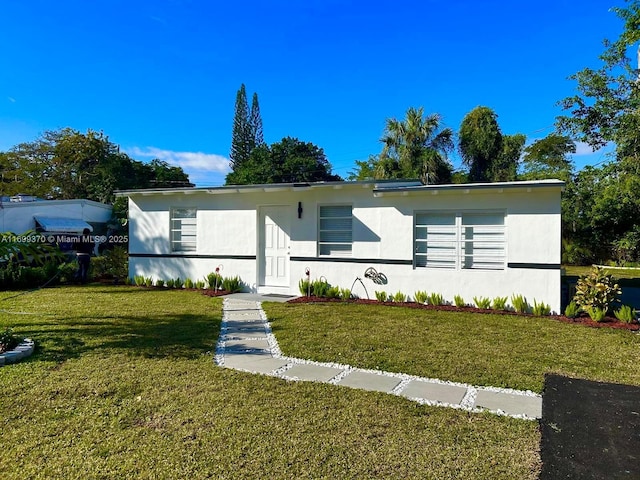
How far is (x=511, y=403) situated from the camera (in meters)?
3.69

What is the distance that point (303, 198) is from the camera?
1038cm

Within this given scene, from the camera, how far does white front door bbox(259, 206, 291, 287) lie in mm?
10750

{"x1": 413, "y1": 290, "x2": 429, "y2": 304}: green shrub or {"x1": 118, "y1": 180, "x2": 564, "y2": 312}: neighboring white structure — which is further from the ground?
{"x1": 118, "y1": 180, "x2": 564, "y2": 312}: neighboring white structure

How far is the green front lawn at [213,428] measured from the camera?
103 inches

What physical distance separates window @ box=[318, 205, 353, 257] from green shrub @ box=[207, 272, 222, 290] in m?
2.92

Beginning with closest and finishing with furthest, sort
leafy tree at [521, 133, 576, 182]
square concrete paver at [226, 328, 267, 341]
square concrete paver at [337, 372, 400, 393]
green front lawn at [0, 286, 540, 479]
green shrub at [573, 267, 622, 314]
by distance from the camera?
green front lawn at [0, 286, 540, 479]
square concrete paver at [337, 372, 400, 393]
square concrete paver at [226, 328, 267, 341]
green shrub at [573, 267, 622, 314]
leafy tree at [521, 133, 576, 182]

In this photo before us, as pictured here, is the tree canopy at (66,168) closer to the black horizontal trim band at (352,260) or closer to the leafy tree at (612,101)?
the black horizontal trim band at (352,260)

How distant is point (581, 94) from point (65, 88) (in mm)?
22106

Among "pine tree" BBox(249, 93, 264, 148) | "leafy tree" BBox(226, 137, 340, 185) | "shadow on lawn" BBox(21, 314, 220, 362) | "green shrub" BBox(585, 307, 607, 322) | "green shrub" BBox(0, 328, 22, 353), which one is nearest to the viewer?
"green shrub" BBox(0, 328, 22, 353)

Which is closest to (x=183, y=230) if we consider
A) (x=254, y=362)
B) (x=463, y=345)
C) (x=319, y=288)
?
(x=319, y=288)

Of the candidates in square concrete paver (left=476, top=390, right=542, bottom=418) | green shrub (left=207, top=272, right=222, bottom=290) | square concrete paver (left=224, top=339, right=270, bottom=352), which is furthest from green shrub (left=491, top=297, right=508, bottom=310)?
green shrub (left=207, top=272, right=222, bottom=290)

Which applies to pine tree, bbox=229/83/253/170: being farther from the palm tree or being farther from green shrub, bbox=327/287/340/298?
green shrub, bbox=327/287/340/298

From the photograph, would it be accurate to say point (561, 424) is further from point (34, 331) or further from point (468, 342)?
point (34, 331)

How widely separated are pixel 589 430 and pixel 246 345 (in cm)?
404
